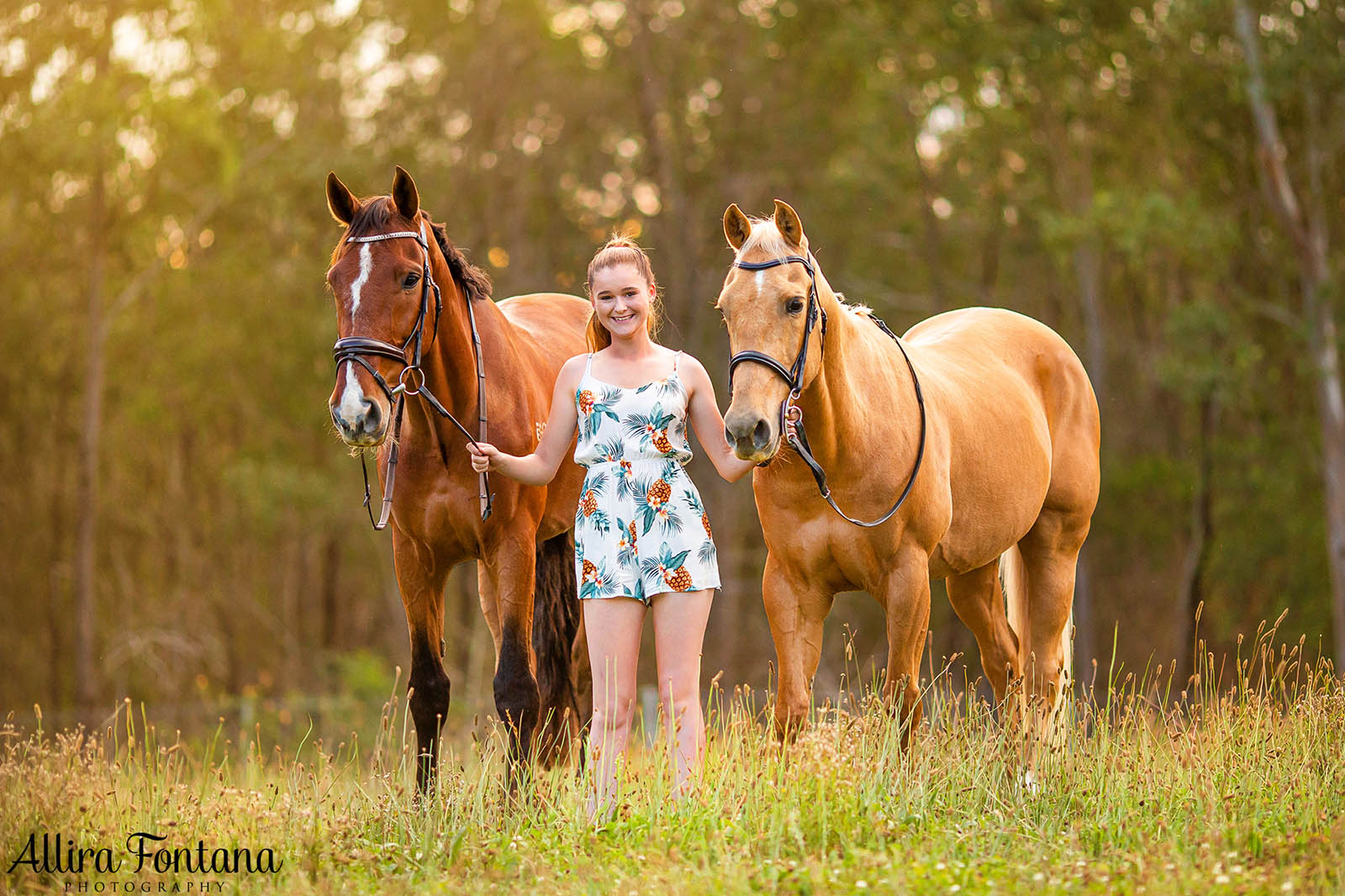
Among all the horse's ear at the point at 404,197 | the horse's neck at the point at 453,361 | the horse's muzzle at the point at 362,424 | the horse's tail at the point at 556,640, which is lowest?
the horse's tail at the point at 556,640

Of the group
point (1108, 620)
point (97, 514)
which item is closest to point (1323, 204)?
point (1108, 620)

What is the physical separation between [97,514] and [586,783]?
24214 millimetres

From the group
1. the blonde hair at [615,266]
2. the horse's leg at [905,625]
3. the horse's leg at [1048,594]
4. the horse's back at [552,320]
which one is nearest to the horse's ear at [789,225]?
the blonde hair at [615,266]

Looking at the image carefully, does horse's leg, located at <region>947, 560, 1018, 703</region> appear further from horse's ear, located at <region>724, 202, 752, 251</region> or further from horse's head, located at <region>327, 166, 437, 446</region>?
horse's head, located at <region>327, 166, 437, 446</region>

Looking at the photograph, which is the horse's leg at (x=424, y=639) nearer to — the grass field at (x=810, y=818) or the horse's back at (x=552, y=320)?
the grass field at (x=810, y=818)

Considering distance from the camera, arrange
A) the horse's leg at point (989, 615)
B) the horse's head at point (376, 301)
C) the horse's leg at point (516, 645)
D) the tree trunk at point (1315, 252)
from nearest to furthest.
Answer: the horse's head at point (376, 301) → the horse's leg at point (516, 645) → the horse's leg at point (989, 615) → the tree trunk at point (1315, 252)

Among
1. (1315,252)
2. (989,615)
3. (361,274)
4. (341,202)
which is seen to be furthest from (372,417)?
(1315,252)

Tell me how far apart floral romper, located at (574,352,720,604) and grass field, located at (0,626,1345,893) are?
0.75 meters

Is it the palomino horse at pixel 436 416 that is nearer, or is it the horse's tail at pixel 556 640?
the palomino horse at pixel 436 416

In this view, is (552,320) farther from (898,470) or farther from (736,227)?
(898,470)

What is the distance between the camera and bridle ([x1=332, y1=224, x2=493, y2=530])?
15.3ft

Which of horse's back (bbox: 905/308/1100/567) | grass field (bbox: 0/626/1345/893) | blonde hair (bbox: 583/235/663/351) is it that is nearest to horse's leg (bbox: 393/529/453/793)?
grass field (bbox: 0/626/1345/893)

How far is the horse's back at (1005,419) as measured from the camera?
5.76 meters

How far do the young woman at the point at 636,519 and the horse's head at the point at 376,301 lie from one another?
0.70m
